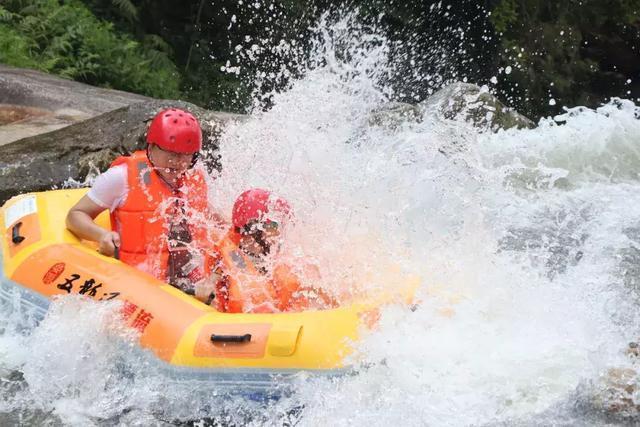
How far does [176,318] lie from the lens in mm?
4438

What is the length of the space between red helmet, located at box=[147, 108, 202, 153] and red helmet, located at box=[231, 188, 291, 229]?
0.44 meters

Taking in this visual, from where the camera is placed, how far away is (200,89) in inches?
482

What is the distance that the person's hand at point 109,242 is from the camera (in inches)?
191

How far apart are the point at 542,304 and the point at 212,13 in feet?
29.6

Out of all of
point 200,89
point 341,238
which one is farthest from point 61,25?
point 341,238

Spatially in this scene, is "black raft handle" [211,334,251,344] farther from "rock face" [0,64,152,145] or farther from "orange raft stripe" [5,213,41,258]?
"rock face" [0,64,152,145]

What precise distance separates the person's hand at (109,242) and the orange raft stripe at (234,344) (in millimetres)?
841

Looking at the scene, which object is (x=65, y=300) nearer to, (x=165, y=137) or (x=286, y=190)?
(x=165, y=137)

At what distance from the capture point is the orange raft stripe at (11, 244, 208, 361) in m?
4.43

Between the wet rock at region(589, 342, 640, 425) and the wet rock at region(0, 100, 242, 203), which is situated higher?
the wet rock at region(589, 342, 640, 425)

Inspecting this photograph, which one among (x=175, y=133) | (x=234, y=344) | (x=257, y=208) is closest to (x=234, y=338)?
(x=234, y=344)

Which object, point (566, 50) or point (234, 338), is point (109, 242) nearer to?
point (234, 338)

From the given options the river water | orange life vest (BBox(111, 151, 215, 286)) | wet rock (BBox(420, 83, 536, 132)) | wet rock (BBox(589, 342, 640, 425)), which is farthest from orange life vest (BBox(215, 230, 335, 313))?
wet rock (BBox(420, 83, 536, 132))

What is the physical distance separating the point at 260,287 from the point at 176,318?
0.44 metres
